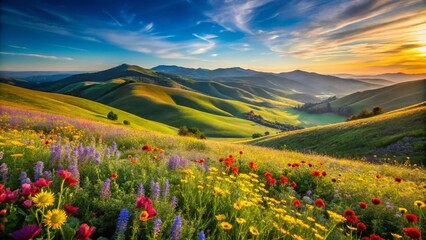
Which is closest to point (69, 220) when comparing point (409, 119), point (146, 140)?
point (146, 140)

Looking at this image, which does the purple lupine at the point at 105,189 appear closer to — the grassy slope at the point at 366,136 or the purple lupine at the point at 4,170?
the purple lupine at the point at 4,170

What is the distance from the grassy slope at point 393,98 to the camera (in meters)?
128

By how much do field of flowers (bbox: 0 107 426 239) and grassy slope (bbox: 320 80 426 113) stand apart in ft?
471

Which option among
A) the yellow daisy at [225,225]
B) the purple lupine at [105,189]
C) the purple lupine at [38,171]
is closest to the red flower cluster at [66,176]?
the purple lupine at [105,189]

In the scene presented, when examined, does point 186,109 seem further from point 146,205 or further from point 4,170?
point 146,205

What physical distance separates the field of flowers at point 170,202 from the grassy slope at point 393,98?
5647 inches

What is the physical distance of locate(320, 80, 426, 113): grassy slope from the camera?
128250 millimetres

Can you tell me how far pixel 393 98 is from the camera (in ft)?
493

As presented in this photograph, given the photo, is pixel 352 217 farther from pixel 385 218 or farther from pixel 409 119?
pixel 409 119

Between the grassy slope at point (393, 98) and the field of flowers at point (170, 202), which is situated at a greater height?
the grassy slope at point (393, 98)

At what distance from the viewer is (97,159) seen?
5605 millimetres

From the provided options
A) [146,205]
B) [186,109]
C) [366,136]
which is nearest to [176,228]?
[146,205]

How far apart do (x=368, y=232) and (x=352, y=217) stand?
2634mm

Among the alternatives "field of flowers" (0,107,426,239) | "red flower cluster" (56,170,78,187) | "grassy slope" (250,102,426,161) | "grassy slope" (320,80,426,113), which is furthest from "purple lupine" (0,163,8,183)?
"grassy slope" (320,80,426,113)
